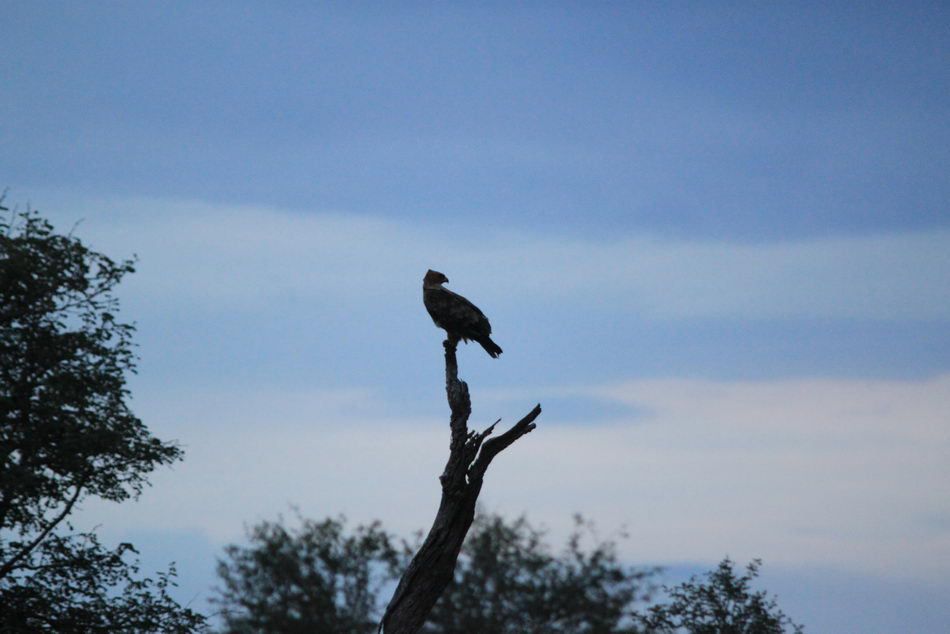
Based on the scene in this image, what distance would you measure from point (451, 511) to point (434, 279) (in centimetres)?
417

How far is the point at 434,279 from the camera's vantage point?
18.7 m

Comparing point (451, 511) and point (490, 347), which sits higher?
point (490, 347)

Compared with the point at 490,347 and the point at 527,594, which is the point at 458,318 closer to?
the point at 490,347

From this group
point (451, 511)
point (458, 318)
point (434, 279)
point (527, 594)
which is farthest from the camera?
point (527, 594)

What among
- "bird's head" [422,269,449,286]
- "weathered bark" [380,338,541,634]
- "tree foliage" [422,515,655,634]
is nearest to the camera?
"weathered bark" [380,338,541,634]

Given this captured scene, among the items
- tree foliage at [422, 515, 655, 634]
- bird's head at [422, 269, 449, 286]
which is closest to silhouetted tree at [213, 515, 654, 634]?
tree foliage at [422, 515, 655, 634]

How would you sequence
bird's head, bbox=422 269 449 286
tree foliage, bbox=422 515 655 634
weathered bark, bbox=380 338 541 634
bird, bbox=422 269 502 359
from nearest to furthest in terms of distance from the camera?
weathered bark, bbox=380 338 541 634 → bird, bbox=422 269 502 359 → bird's head, bbox=422 269 449 286 → tree foliage, bbox=422 515 655 634

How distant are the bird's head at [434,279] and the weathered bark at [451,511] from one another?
2504 millimetres

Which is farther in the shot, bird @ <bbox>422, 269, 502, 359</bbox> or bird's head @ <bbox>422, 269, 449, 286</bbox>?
Result: bird's head @ <bbox>422, 269, 449, 286</bbox>

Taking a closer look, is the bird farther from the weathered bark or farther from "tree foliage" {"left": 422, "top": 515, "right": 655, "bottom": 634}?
"tree foliage" {"left": 422, "top": 515, "right": 655, "bottom": 634}

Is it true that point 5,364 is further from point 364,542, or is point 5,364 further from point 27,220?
point 364,542

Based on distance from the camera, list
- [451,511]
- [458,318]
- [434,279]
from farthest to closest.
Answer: [434,279] → [458,318] → [451,511]

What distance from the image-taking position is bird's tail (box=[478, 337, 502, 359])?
17453 millimetres

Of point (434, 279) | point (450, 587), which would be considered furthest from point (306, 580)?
point (434, 279)
